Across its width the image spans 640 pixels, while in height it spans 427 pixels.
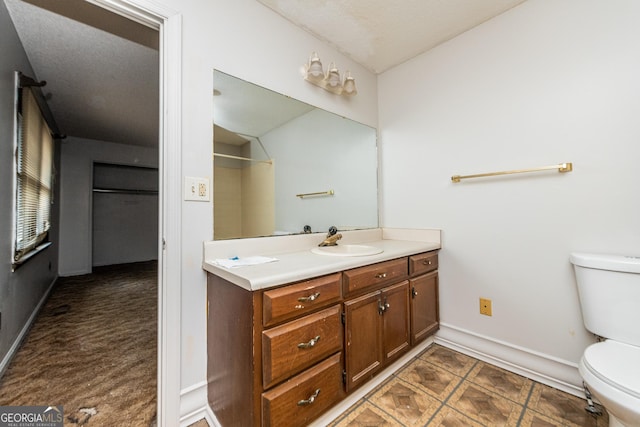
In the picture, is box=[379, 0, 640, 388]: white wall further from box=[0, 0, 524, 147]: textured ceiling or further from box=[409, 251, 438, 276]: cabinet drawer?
box=[0, 0, 524, 147]: textured ceiling

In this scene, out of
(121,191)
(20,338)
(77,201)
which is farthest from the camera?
(121,191)

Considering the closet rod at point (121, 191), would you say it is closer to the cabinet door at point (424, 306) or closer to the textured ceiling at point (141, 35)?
the textured ceiling at point (141, 35)

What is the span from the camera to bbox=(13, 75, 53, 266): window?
1.87 m

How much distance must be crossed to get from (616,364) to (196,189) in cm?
192

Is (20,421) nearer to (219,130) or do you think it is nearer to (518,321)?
(219,130)

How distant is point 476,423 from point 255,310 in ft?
3.89

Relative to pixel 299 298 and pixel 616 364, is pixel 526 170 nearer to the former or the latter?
pixel 616 364

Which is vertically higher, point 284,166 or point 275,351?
point 284,166

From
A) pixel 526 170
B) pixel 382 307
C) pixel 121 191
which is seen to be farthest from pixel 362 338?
pixel 121 191

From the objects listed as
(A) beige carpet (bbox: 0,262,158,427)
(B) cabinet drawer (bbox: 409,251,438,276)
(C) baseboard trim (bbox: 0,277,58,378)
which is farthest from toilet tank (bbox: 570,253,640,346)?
(C) baseboard trim (bbox: 0,277,58,378)

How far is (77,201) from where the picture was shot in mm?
4156

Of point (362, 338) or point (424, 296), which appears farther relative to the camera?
point (424, 296)

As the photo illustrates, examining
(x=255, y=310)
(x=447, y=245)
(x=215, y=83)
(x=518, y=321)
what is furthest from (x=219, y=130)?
(x=518, y=321)

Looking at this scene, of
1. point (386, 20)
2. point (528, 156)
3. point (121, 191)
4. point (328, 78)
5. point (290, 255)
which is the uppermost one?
point (386, 20)
